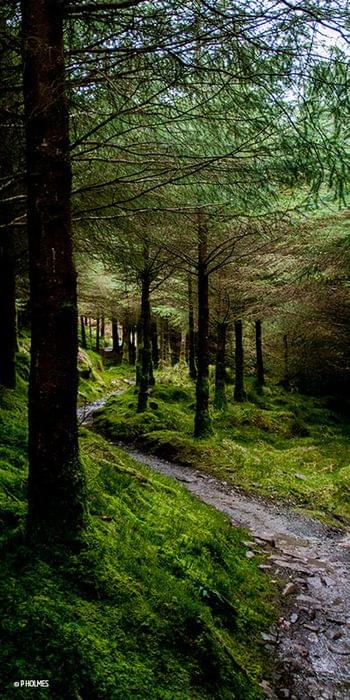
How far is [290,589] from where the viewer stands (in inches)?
205

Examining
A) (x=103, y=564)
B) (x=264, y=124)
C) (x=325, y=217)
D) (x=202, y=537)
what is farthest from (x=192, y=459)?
(x=264, y=124)

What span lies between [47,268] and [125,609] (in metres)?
2.72

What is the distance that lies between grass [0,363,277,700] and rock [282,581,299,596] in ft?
0.64

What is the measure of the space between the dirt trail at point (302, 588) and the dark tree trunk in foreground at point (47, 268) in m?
2.48

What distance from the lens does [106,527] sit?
13.7 ft

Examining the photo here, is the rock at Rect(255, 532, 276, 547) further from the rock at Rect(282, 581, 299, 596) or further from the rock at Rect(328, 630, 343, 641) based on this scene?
the rock at Rect(328, 630, 343, 641)

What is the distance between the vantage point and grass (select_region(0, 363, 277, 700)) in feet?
8.48

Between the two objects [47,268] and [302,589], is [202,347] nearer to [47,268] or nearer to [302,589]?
[302,589]

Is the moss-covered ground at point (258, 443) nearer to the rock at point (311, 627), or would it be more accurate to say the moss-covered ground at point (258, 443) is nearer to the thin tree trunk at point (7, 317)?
the rock at point (311, 627)

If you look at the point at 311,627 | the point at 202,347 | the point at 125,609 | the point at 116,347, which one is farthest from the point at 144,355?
the point at 116,347

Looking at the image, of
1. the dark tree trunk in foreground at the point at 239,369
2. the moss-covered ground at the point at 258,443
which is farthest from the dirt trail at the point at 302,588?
the dark tree trunk in foreground at the point at 239,369

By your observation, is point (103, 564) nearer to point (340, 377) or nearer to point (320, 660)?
point (320, 660)

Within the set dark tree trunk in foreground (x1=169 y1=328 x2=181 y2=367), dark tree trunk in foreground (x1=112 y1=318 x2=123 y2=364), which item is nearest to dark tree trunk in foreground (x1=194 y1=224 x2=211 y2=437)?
dark tree trunk in foreground (x1=169 y1=328 x2=181 y2=367)

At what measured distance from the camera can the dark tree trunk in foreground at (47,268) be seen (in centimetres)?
335
